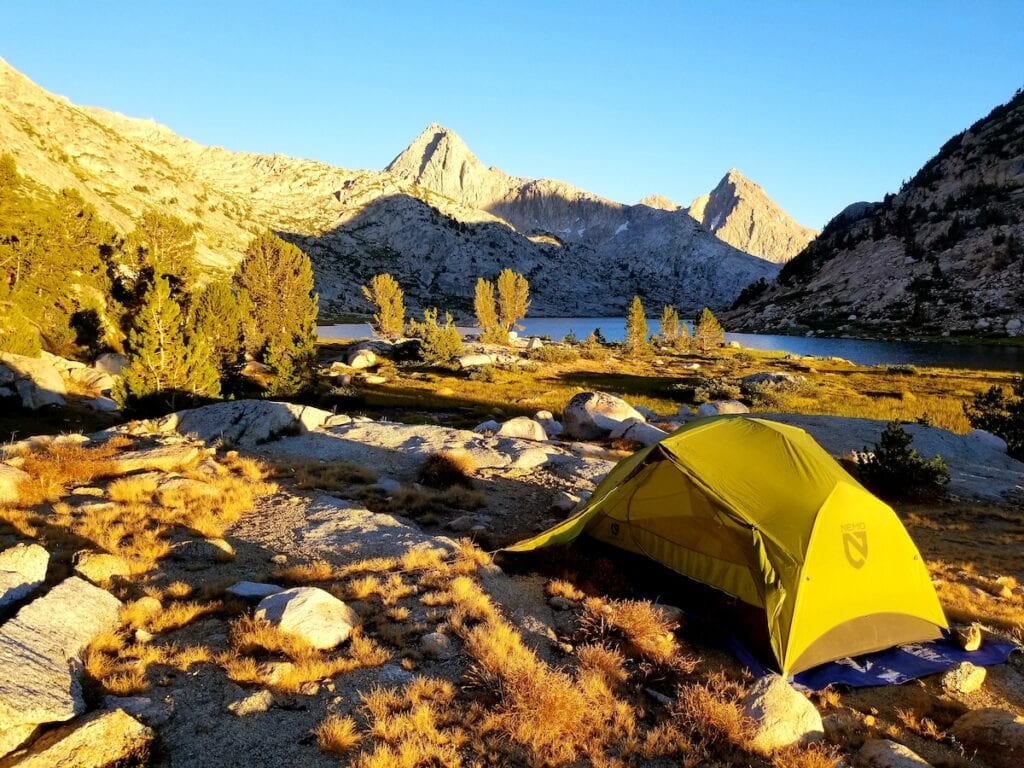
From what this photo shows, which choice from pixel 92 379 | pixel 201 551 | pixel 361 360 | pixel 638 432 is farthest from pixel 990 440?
pixel 92 379

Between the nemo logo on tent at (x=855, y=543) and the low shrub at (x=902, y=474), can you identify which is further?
the low shrub at (x=902, y=474)

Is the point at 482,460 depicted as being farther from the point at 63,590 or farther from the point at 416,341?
the point at 416,341

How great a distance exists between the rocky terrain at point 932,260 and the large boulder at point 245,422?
11039 centimetres

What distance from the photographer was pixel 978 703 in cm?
693

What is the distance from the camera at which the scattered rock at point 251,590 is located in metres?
8.09

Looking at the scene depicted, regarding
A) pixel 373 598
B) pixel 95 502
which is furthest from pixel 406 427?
pixel 373 598

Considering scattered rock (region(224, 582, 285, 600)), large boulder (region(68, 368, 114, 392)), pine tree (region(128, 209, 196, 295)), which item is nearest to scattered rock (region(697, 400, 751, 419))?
scattered rock (region(224, 582, 285, 600))

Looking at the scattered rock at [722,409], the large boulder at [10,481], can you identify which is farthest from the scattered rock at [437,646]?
the scattered rock at [722,409]

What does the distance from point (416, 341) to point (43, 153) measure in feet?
351

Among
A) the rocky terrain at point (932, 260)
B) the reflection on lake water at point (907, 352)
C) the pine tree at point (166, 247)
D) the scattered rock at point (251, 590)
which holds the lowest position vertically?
the scattered rock at point (251, 590)

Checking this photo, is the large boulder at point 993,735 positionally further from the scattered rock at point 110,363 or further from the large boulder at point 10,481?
the scattered rock at point 110,363

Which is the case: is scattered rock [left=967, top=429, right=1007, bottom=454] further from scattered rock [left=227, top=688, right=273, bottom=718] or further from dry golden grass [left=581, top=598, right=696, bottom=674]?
scattered rock [left=227, top=688, right=273, bottom=718]

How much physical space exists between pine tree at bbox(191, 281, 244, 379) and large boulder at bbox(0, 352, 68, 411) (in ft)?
34.9

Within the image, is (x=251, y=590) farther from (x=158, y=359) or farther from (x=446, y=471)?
(x=158, y=359)
